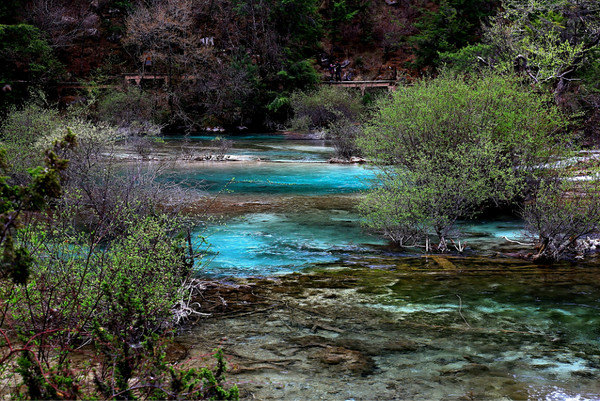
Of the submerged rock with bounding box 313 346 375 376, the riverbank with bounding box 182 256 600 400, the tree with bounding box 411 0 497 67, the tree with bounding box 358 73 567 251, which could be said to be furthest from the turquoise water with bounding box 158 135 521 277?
the tree with bounding box 411 0 497 67

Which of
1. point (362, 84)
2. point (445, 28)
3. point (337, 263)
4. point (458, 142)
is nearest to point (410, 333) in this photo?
point (337, 263)

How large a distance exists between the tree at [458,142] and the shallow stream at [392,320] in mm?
871

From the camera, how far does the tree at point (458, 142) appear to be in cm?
1036

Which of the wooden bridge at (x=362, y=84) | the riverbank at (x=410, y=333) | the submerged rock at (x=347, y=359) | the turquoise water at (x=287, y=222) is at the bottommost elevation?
the submerged rock at (x=347, y=359)

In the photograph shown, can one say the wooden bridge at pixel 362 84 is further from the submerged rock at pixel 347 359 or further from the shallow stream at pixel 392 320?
the submerged rock at pixel 347 359

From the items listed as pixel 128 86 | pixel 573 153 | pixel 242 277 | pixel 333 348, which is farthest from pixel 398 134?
pixel 128 86

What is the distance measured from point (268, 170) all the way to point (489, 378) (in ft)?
55.7

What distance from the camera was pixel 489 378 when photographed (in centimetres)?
489

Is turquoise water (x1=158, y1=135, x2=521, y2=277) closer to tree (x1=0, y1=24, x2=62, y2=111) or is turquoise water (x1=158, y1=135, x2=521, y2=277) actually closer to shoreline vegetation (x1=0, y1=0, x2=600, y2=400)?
shoreline vegetation (x1=0, y1=0, x2=600, y2=400)

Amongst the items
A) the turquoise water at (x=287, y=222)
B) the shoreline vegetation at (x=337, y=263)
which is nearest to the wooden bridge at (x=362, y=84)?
the shoreline vegetation at (x=337, y=263)

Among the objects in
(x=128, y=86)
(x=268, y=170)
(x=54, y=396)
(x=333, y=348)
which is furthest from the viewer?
(x=128, y=86)

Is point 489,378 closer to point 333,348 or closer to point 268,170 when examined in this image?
point 333,348

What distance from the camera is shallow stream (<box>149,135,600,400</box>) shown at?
15.9 ft

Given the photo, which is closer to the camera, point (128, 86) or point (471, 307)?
point (471, 307)
